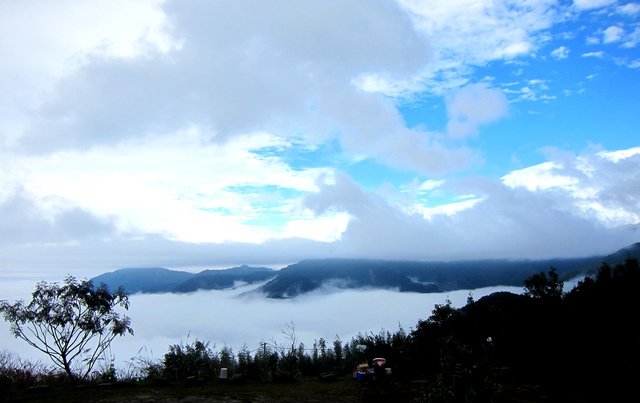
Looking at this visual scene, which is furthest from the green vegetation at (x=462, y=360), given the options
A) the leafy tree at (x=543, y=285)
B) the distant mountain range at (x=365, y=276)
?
the distant mountain range at (x=365, y=276)

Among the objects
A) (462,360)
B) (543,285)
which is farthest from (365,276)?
(462,360)

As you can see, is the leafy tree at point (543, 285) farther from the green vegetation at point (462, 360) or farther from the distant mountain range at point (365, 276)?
the distant mountain range at point (365, 276)

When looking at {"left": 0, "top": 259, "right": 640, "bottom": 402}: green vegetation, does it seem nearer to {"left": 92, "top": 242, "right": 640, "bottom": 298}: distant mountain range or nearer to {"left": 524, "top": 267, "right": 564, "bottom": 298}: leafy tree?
{"left": 524, "top": 267, "right": 564, "bottom": 298}: leafy tree

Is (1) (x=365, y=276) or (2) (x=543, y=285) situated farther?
(1) (x=365, y=276)

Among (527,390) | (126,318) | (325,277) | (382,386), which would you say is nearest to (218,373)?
(126,318)

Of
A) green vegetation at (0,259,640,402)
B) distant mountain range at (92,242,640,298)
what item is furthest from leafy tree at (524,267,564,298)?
distant mountain range at (92,242,640,298)

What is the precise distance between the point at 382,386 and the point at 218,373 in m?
6.37

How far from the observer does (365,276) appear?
12988 cm

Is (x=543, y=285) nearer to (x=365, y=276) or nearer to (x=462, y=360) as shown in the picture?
(x=462, y=360)

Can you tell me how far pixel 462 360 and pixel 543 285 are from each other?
23.6ft

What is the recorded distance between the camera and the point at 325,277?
434 feet

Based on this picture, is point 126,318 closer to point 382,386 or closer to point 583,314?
point 382,386

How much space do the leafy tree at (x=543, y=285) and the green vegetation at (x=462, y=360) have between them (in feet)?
0.09

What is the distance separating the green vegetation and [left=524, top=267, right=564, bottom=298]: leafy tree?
0.09 ft
